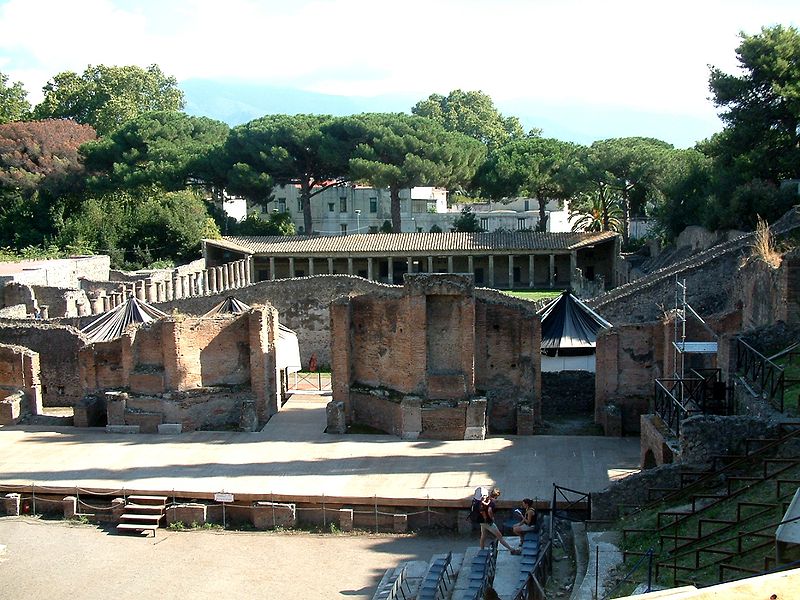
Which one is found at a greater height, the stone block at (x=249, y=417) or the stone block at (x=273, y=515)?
the stone block at (x=249, y=417)

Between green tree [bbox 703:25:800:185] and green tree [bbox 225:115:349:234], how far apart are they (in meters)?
23.2

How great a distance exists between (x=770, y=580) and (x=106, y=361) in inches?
869

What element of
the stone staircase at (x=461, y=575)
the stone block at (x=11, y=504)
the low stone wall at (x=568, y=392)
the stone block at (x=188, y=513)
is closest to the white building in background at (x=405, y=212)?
the low stone wall at (x=568, y=392)

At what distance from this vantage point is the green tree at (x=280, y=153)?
5422 cm

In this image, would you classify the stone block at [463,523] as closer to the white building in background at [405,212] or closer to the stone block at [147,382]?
the stone block at [147,382]

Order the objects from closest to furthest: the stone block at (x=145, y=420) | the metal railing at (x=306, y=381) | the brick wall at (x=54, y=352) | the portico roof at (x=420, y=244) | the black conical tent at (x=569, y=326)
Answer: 1. the stone block at (x=145, y=420)
2. the black conical tent at (x=569, y=326)
3. the brick wall at (x=54, y=352)
4. the metal railing at (x=306, y=381)
5. the portico roof at (x=420, y=244)

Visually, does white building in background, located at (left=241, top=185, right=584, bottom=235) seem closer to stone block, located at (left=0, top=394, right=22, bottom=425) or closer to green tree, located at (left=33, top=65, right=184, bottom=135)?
green tree, located at (left=33, top=65, right=184, bottom=135)

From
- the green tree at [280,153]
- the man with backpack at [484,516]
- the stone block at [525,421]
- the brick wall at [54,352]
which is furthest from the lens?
the green tree at [280,153]

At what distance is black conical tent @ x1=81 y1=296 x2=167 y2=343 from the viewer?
1069 inches

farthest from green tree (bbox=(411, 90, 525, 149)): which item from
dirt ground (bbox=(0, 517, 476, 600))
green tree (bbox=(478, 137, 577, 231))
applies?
dirt ground (bbox=(0, 517, 476, 600))

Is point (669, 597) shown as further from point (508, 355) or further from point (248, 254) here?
point (248, 254)

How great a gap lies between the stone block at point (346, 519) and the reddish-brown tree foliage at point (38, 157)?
45628mm

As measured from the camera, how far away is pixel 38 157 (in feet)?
196

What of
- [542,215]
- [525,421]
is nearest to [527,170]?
[542,215]
